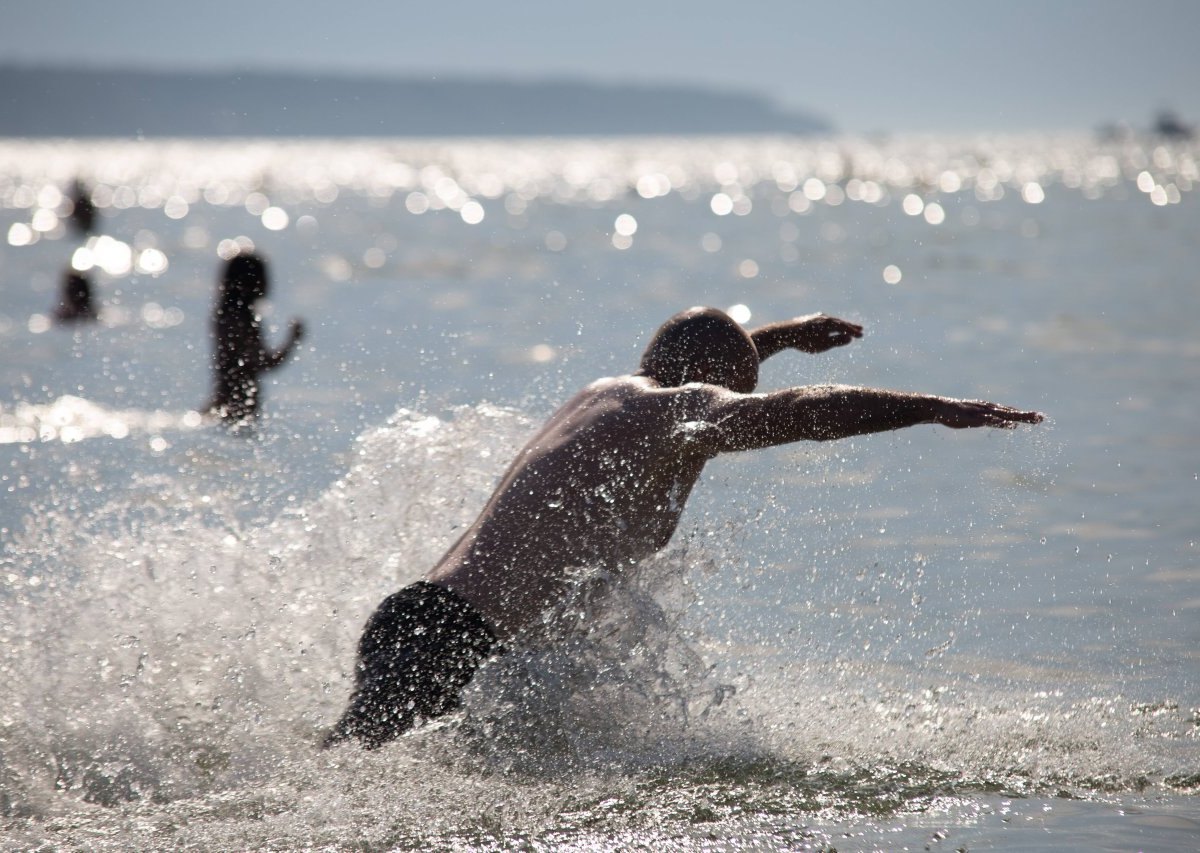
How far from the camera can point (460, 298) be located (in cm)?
2089

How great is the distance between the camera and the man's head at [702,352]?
16.4ft

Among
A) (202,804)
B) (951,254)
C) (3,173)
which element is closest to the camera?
(202,804)

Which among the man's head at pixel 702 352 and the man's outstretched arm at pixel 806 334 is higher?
the man's outstretched arm at pixel 806 334

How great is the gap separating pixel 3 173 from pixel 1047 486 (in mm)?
102447

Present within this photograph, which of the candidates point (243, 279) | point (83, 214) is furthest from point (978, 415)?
point (83, 214)

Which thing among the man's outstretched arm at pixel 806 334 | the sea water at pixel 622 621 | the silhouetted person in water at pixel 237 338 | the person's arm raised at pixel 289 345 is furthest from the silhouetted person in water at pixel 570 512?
the silhouetted person in water at pixel 237 338

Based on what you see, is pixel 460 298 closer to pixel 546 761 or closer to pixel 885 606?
pixel 885 606

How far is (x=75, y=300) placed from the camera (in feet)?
51.0

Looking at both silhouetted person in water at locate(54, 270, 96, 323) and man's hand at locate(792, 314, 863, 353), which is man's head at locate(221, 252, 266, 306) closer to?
man's hand at locate(792, 314, 863, 353)

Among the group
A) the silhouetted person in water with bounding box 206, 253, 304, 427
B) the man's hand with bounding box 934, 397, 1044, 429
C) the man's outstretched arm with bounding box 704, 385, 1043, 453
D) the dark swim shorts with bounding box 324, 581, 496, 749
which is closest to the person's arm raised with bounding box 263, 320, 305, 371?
the silhouetted person in water with bounding box 206, 253, 304, 427

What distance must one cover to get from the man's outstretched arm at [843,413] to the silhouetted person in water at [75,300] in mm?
12689

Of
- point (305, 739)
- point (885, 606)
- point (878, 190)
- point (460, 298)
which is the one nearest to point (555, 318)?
point (460, 298)

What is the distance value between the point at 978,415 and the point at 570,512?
55.3 inches

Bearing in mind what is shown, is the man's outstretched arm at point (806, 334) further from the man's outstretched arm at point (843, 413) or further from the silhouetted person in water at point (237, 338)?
the silhouetted person in water at point (237, 338)
